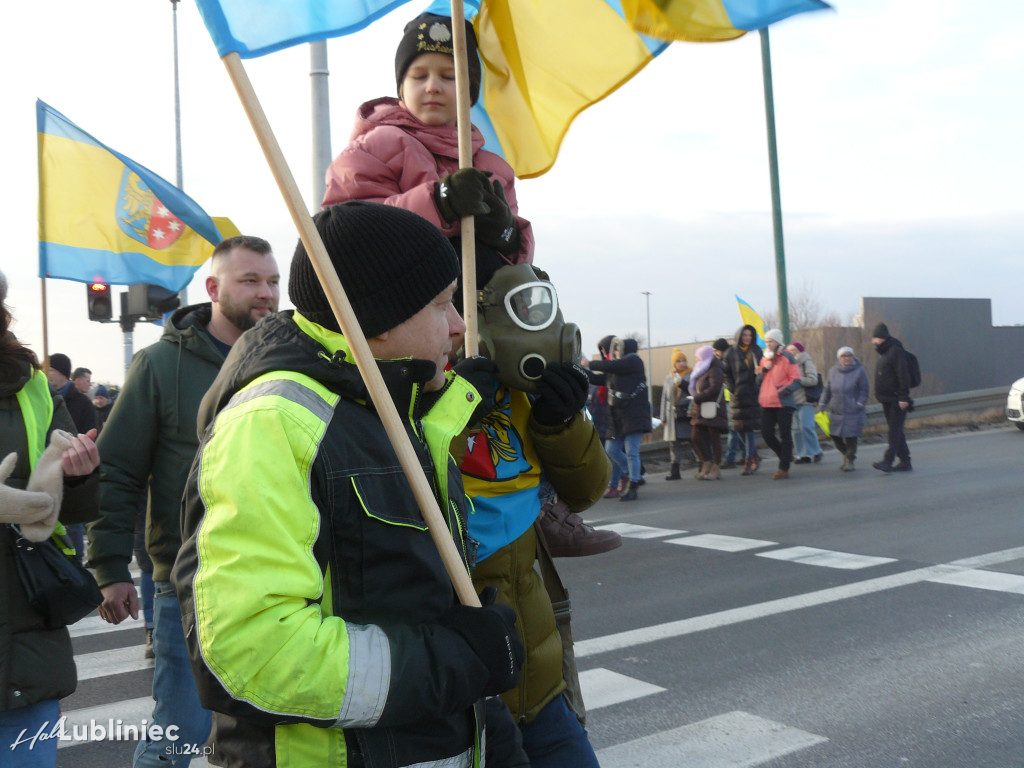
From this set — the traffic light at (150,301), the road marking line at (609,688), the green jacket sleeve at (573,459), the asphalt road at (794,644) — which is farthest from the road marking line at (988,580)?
the traffic light at (150,301)

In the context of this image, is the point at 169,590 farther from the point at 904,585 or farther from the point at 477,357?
the point at 904,585

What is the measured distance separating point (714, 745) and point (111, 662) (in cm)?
372

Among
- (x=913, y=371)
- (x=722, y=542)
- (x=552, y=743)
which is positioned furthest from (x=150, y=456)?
(x=913, y=371)

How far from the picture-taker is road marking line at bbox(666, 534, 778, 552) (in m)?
8.03

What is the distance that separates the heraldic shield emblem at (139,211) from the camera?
6.76 m

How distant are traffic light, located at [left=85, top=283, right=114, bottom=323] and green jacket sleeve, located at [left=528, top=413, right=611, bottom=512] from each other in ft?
29.9

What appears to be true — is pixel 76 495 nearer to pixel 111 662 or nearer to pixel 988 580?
pixel 111 662

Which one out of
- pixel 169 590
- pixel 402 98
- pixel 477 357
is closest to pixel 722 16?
pixel 402 98

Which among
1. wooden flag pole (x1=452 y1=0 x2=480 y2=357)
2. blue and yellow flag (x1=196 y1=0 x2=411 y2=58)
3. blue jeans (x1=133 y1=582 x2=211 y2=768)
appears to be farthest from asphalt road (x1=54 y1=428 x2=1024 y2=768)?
blue and yellow flag (x1=196 y1=0 x2=411 y2=58)

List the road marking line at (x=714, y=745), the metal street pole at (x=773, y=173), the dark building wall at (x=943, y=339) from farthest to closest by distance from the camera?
the dark building wall at (x=943, y=339) < the metal street pole at (x=773, y=173) < the road marking line at (x=714, y=745)

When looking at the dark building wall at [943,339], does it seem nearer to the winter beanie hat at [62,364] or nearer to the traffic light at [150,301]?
the traffic light at [150,301]

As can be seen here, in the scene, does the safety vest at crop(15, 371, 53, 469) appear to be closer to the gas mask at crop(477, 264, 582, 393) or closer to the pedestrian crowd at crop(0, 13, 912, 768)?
the pedestrian crowd at crop(0, 13, 912, 768)

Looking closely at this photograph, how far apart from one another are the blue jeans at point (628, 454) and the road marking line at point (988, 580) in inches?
204

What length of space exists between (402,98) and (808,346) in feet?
101
